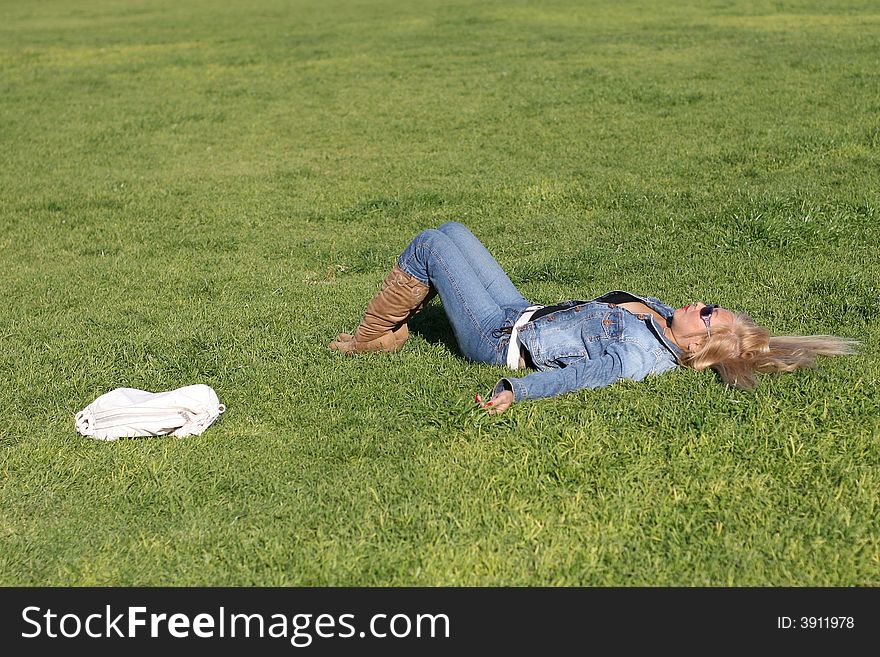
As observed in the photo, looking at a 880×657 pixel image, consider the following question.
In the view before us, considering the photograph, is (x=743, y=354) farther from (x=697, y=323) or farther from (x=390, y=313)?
(x=390, y=313)

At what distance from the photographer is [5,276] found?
9477 mm

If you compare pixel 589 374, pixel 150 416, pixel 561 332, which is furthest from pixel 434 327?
pixel 150 416

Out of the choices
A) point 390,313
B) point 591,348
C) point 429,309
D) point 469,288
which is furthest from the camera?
point 429,309

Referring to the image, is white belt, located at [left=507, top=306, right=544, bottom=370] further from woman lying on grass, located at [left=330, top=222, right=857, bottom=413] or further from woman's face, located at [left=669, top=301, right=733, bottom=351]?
woman's face, located at [left=669, top=301, right=733, bottom=351]

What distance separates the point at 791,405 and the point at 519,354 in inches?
62.2

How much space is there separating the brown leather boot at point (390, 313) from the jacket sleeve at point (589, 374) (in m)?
1.35

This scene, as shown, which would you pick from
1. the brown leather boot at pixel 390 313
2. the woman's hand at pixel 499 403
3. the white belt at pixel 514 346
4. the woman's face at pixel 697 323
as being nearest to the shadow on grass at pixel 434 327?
the brown leather boot at pixel 390 313

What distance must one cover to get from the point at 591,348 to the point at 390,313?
148 cm

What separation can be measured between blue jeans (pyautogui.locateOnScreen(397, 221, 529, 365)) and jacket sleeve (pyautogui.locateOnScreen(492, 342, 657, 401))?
67cm

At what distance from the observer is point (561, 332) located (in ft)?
19.2

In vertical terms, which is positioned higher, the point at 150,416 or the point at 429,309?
the point at 150,416

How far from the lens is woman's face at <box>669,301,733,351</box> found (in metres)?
5.61

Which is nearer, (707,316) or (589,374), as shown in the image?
(589,374)

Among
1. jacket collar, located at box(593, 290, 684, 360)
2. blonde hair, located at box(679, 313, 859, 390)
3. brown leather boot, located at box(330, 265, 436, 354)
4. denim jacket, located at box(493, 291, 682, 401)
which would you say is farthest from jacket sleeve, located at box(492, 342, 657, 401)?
brown leather boot, located at box(330, 265, 436, 354)
